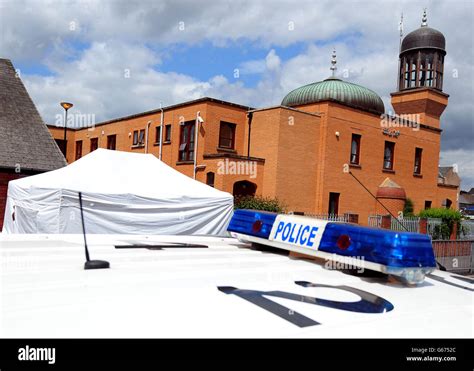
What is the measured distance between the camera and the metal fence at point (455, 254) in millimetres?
17312

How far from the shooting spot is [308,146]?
77.6 feet

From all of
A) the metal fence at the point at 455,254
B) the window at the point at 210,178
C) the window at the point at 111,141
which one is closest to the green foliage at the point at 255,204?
the window at the point at 210,178

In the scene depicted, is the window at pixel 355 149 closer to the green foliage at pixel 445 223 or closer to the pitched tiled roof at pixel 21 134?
the green foliage at pixel 445 223

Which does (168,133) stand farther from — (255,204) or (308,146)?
(255,204)

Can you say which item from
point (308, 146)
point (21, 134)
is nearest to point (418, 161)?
point (308, 146)

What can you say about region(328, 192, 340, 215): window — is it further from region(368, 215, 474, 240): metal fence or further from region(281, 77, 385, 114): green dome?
region(281, 77, 385, 114): green dome

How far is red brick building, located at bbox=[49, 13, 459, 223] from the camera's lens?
73.3 ft

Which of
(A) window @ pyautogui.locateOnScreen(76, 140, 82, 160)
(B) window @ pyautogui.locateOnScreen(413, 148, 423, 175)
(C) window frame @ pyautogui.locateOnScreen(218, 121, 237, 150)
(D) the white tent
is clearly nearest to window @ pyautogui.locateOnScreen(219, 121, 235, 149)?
(C) window frame @ pyautogui.locateOnScreen(218, 121, 237, 150)

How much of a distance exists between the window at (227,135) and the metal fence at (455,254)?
11.6 metres

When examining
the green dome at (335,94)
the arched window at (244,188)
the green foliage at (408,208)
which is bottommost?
the green foliage at (408,208)

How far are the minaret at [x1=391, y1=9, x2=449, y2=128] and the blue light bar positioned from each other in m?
30.4

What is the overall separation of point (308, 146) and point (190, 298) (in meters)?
20.7
